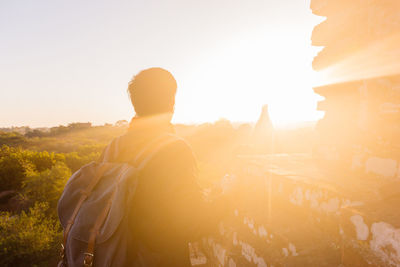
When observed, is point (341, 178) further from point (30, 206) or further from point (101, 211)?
point (30, 206)

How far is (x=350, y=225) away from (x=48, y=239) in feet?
42.6

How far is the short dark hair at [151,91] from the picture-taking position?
5.85 ft

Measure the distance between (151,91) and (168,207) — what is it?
3.10ft

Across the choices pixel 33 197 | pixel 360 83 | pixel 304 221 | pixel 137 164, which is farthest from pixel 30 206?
pixel 360 83

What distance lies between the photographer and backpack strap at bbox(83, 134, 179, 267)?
4.64ft

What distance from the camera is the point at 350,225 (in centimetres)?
150

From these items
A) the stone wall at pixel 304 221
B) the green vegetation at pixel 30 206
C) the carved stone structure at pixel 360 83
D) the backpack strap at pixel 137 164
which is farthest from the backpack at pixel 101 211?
the green vegetation at pixel 30 206

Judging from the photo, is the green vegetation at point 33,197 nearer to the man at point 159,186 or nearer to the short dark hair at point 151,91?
the man at point 159,186

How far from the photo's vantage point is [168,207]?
1563 mm

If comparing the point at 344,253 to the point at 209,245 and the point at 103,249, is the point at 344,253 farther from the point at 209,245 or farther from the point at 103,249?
the point at 209,245

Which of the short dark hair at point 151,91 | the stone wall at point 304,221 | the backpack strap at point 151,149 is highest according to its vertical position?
the short dark hair at point 151,91

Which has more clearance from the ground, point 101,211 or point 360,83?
point 360,83

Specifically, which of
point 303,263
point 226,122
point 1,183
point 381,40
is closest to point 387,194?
point 303,263

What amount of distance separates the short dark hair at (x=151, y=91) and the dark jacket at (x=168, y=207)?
1.09 ft
